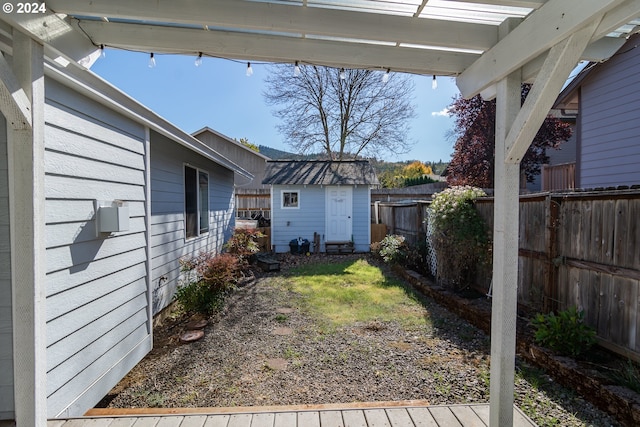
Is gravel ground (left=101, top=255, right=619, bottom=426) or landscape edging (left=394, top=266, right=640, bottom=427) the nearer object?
landscape edging (left=394, top=266, right=640, bottom=427)

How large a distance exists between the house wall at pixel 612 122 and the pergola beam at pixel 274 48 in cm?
540

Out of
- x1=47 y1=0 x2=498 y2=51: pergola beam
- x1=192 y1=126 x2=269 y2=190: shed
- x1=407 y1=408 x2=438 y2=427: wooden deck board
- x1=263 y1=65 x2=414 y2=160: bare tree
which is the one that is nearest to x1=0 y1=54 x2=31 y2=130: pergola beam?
x1=47 y1=0 x2=498 y2=51: pergola beam

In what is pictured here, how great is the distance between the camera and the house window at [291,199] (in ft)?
35.5

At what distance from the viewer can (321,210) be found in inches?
426

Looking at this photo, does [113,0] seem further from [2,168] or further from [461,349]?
[461,349]

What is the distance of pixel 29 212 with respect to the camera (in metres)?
1.66

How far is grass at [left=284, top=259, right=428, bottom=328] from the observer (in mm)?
4629

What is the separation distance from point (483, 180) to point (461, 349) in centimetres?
932

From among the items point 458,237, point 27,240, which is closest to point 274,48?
point 27,240

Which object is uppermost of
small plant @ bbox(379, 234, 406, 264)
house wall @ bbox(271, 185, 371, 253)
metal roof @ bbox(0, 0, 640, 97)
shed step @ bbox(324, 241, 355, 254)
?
metal roof @ bbox(0, 0, 640, 97)

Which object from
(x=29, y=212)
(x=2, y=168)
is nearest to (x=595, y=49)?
(x=29, y=212)

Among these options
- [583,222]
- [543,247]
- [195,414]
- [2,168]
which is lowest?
[195,414]

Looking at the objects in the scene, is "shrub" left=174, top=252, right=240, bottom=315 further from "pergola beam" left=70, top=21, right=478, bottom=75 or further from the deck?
"pergola beam" left=70, top=21, right=478, bottom=75

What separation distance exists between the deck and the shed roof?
8698 millimetres
